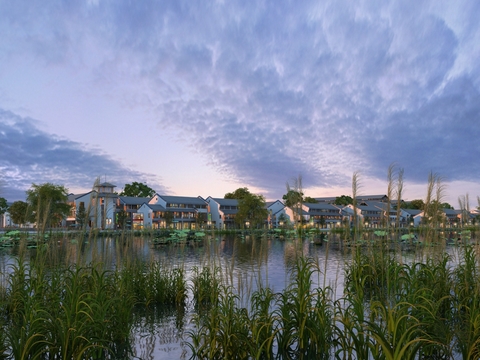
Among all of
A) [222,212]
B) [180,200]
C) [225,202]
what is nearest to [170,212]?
[180,200]

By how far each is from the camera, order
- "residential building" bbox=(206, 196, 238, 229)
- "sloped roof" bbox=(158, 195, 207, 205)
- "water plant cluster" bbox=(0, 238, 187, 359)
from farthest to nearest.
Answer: "residential building" bbox=(206, 196, 238, 229)
"sloped roof" bbox=(158, 195, 207, 205)
"water plant cluster" bbox=(0, 238, 187, 359)

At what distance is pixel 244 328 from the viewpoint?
21.1ft

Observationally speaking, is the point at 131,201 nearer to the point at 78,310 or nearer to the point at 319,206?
the point at 319,206

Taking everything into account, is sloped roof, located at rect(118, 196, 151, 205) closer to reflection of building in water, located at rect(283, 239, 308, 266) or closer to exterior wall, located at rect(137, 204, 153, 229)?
exterior wall, located at rect(137, 204, 153, 229)

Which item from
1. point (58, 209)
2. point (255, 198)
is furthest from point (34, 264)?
point (255, 198)

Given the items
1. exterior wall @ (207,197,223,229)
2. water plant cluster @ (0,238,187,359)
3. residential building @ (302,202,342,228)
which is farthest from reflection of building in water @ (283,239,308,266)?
residential building @ (302,202,342,228)

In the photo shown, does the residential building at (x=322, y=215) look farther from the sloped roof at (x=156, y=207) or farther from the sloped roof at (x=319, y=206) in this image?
the sloped roof at (x=156, y=207)

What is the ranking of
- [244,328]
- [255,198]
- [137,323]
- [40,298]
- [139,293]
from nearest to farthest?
[244,328], [40,298], [137,323], [139,293], [255,198]

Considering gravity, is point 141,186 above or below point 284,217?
above

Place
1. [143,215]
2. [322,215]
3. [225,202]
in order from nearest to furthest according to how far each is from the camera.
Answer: [143,215] → [225,202] → [322,215]

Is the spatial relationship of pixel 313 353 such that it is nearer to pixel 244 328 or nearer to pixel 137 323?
pixel 244 328

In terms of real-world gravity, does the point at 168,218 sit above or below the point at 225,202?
below

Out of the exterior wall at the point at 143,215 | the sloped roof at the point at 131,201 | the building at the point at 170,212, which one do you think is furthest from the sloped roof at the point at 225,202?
the exterior wall at the point at 143,215

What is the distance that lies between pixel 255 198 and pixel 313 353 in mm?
74350
